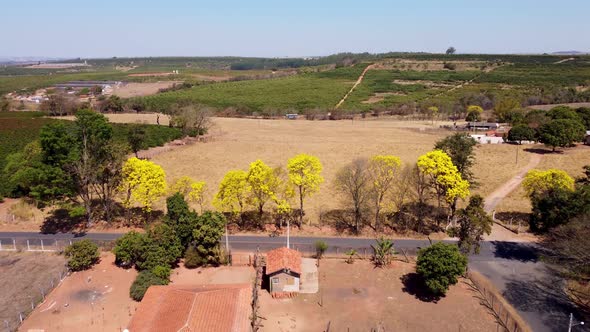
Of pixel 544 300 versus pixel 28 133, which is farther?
pixel 28 133

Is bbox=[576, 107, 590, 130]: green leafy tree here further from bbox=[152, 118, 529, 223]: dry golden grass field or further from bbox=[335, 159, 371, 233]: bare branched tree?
bbox=[335, 159, 371, 233]: bare branched tree

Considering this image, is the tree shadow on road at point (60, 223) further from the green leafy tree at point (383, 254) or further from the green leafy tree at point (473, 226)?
the green leafy tree at point (473, 226)

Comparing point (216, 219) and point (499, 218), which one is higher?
point (216, 219)

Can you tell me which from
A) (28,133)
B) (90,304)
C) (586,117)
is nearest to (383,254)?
→ (90,304)

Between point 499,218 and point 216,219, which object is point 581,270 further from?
point 216,219

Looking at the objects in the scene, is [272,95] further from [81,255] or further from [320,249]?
[81,255]

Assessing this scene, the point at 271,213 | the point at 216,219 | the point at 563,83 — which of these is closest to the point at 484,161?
the point at 271,213
